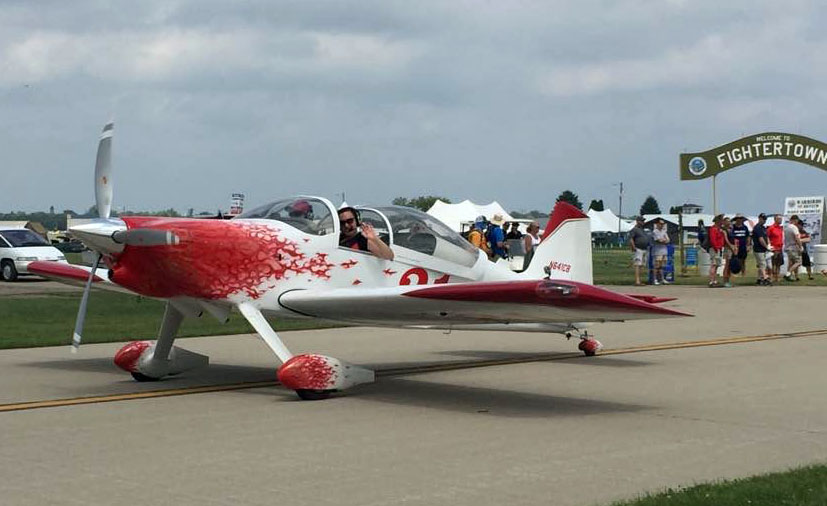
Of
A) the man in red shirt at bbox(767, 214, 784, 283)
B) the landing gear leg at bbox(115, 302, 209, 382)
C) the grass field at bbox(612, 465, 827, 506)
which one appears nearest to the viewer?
the grass field at bbox(612, 465, 827, 506)

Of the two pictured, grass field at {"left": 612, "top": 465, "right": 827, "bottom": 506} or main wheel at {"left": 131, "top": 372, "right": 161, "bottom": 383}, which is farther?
main wheel at {"left": 131, "top": 372, "right": 161, "bottom": 383}

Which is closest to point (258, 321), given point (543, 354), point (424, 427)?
point (424, 427)

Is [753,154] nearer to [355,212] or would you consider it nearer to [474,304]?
[355,212]

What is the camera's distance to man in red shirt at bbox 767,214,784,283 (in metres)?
29.3

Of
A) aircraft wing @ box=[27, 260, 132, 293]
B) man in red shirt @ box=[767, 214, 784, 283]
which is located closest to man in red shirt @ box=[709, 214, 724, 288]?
man in red shirt @ box=[767, 214, 784, 283]

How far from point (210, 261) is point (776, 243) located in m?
22.9

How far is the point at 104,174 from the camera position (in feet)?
34.0

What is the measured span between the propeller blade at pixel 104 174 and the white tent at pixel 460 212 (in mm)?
53489


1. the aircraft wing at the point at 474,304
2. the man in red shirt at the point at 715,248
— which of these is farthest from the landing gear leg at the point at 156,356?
the man in red shirt at the point at 715,248

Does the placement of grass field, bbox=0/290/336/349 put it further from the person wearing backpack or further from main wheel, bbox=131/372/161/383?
the person wearing backpack

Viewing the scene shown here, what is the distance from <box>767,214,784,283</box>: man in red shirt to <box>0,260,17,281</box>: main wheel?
21813 millimetres

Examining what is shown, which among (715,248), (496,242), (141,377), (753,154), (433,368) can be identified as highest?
(753,154)

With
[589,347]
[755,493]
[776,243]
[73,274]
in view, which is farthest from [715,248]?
[755,493]

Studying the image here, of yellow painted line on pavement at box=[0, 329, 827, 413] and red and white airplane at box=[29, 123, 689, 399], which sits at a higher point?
red and white airplane at box=[29, 123, 689, 399]
